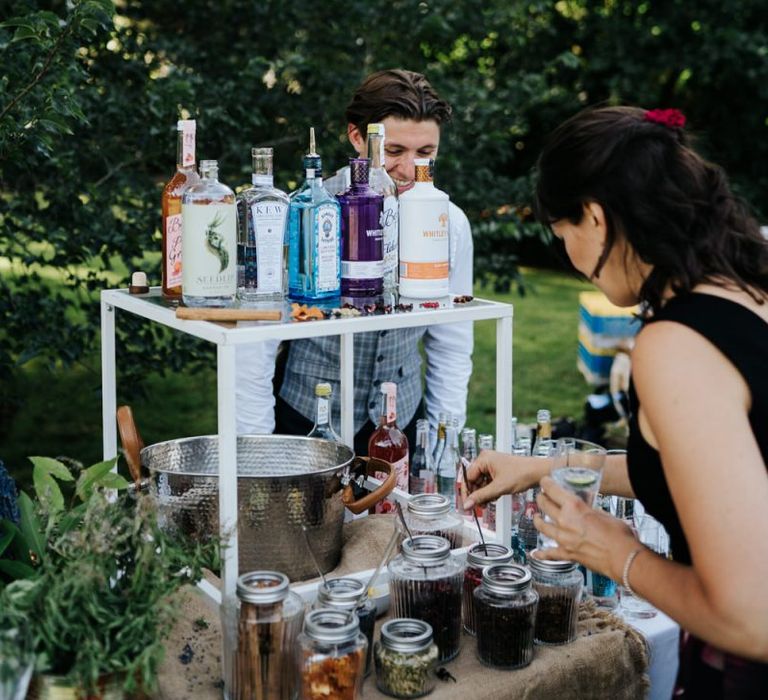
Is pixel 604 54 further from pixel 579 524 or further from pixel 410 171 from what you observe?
pixel 579 524

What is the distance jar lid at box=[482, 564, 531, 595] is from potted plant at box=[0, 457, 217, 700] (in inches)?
17.6

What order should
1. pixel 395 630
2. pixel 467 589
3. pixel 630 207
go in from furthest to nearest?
pixel 467 589, pixel 395 630, pixel 630 207

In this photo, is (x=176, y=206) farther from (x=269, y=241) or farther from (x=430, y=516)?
(x=430, y=516)

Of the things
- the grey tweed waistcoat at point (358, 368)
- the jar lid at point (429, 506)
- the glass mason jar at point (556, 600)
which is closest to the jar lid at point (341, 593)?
the jar lid at point (429, 506)

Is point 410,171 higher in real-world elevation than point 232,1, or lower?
lower

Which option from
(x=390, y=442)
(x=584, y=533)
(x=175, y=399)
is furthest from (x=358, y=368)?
(x=175, y=399)

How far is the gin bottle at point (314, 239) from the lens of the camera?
167cm

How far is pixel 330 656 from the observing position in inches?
55.7

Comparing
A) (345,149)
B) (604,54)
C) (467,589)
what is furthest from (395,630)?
(604,54)

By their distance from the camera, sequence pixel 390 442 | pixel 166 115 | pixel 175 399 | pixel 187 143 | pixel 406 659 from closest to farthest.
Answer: pixel 406 659
pixel 187 143
pixel 390 442
pixel 166 115
pixel 175 399

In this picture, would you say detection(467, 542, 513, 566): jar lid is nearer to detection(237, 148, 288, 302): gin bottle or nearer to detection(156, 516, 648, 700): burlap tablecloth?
detection(156, 516, 648, 700): burlap tablecloth

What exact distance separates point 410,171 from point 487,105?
1903 mm

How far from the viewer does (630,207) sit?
136 centimetres

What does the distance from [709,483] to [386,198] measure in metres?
0.84
